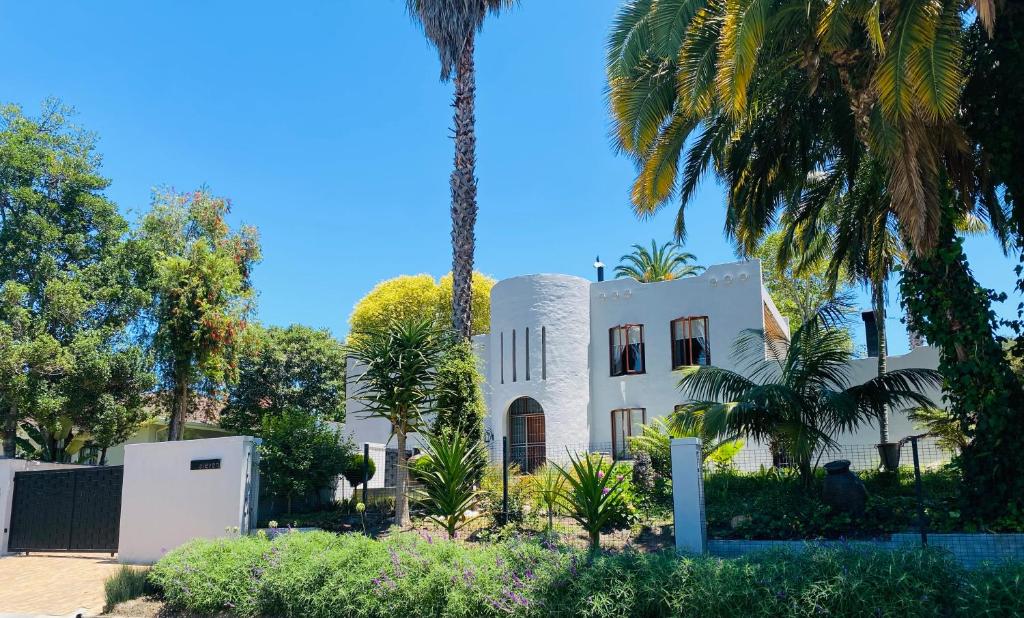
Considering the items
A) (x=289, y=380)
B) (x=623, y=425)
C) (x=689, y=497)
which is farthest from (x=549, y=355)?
(x=289, y=380)

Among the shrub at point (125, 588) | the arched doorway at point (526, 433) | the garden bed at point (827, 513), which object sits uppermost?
the arched doorway at point (526, 433)

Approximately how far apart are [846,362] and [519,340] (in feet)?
42.8

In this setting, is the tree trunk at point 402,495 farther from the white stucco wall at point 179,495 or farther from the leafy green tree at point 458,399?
the white stucco wall at point 179,495

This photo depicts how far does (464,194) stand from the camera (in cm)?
1731

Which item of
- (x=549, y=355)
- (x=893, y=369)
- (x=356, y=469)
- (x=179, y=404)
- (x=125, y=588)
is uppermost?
(x=549, y=355)

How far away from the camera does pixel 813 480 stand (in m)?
13.7

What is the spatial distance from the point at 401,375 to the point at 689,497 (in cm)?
590

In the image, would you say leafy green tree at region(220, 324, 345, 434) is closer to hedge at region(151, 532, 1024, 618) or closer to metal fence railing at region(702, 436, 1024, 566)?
metal fence railing at region(702, 436, 1024, 566)

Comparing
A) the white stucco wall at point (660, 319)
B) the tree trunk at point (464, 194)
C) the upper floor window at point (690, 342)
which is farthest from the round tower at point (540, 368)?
the tree trunk at point (464, 194)

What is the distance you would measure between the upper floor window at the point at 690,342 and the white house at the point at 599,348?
32 millimetres

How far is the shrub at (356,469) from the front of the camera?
17406mm

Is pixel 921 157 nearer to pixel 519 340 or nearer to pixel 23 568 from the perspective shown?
pixel 519 340

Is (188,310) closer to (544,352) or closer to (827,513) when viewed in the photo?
(544,352)

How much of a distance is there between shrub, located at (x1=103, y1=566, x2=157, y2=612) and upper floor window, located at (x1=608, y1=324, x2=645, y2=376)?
55.3 ft
